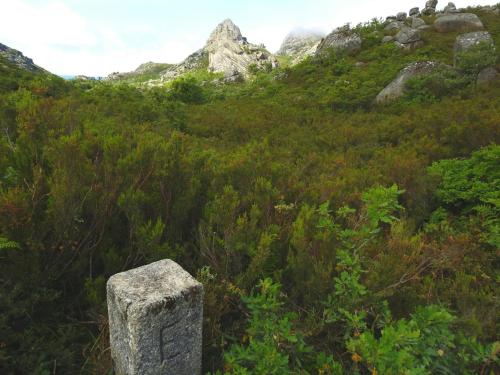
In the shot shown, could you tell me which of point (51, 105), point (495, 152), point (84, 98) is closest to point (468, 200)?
point (495, 152)

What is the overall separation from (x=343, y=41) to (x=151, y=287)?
71.0 ft

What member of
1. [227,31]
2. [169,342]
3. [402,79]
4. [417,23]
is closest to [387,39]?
[417,23]

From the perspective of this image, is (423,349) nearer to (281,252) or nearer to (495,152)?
(281,252)

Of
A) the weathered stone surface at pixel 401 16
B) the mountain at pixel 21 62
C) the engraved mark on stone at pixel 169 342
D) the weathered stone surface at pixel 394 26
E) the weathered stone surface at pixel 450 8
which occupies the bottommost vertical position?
the engraved mark on stone at pixel 169 342

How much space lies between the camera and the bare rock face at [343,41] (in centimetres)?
1966

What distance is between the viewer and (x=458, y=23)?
19.2 meters

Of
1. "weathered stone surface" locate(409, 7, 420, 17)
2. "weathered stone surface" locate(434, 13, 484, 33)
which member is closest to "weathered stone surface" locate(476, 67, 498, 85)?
"weathered stone surface" locate(434, 13, 484, 33)

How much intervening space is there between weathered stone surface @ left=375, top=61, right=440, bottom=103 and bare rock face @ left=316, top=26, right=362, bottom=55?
6.53 m

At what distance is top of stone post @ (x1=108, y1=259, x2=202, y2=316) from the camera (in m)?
1.77

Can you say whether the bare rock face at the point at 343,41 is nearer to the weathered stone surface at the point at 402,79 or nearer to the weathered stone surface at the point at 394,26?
the weathered stone surface at the point at 394,26

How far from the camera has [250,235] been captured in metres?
2.71

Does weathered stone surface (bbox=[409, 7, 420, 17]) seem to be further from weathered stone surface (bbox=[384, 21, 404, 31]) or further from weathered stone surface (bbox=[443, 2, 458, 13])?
weathered stone surface (bbox=[384, 21, 404, 31])

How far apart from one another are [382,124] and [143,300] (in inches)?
365

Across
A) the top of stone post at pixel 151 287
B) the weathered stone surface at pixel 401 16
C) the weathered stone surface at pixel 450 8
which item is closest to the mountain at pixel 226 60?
the weathered stone surface at pixel 401 16
